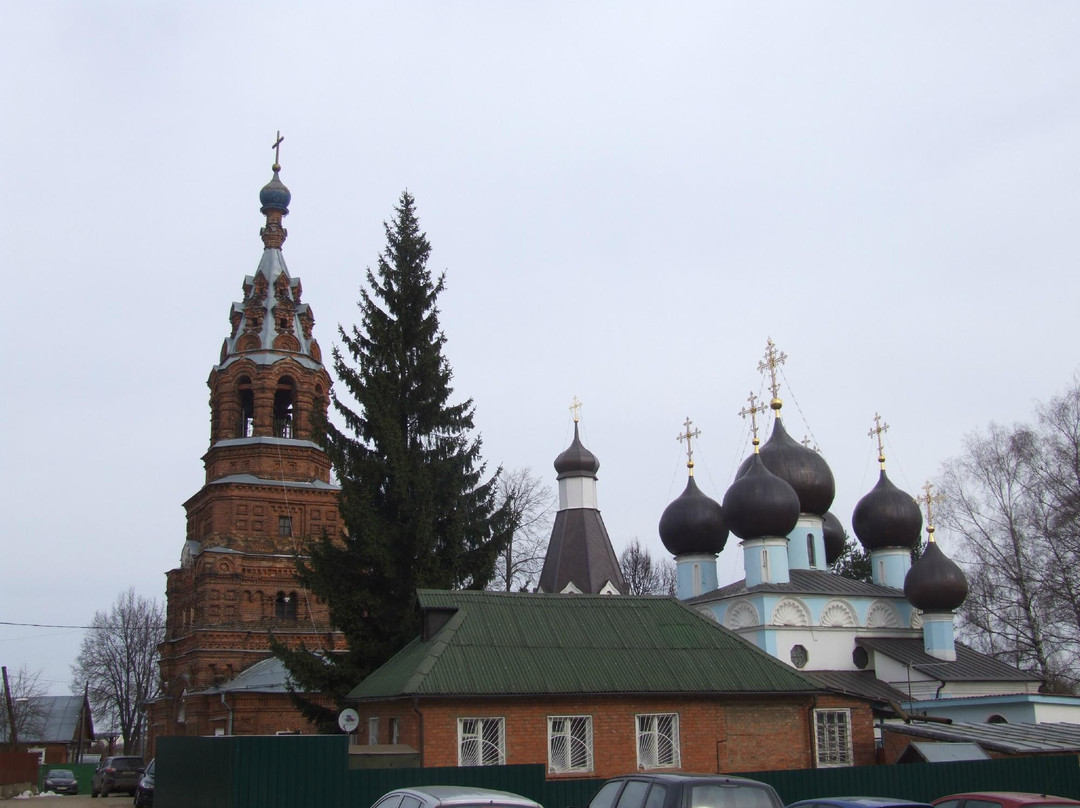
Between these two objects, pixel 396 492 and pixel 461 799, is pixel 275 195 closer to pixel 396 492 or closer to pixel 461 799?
pixel 396 492

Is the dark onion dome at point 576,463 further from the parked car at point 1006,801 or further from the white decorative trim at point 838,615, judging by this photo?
the parked car at point 1006,801

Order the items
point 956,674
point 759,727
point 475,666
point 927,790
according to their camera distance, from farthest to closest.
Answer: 1. point 956,674
2. point 759,727
3. point 475,666
4. point 927,790

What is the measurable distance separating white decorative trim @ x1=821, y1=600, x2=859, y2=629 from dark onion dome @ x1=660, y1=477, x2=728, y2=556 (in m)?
4.49

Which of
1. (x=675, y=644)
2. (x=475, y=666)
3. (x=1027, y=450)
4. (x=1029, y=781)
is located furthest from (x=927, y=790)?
(x=1027, y=450)

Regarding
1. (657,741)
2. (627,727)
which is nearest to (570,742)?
(627,727)

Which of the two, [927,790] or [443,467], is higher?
[443,467]

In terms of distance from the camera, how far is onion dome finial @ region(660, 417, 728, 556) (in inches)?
1425

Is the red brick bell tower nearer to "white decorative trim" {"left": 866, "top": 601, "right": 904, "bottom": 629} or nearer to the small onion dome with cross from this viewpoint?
the small onion dome with cross

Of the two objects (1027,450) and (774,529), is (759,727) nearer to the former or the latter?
(774,529)

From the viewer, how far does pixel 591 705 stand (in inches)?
719

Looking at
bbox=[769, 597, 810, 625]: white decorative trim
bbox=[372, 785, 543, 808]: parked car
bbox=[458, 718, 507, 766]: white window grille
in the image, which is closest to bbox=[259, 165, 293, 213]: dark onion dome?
bbox=[769, 597, 810, 625]: white decorative trim

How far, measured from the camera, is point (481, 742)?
17562mm

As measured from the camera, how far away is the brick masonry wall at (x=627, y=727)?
56.7 ft

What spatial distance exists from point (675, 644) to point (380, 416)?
7.62 meters
